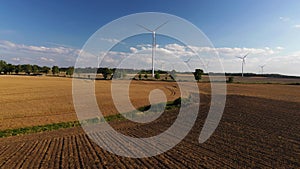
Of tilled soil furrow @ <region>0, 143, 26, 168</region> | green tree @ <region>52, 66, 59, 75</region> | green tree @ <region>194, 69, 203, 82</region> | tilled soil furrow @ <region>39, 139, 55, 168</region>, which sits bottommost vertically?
tilled soil furrow @ <region>0, 143, 26, 168</region>

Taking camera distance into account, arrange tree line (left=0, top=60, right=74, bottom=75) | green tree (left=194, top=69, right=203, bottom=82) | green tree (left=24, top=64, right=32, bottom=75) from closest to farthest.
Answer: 1. green tree (left=194, top=69, right=203, bottom=82)
2. tree line (left=0, top=60, right=74, bottom=75)
3. green tree (left=24, top=64, right=32, bottom=75)

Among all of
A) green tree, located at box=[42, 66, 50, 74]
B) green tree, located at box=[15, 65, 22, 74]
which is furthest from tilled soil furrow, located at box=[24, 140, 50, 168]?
green tree, located at box=[15, 65, 22, 74]

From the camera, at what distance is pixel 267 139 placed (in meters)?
12.4

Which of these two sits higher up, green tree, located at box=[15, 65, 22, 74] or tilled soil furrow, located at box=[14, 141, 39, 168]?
Result: green tree, located at box=[15, 65, 22, 74]

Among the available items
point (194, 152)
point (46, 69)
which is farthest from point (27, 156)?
point (46, 69)

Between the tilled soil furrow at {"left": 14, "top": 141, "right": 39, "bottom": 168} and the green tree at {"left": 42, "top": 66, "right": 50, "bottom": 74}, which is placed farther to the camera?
the green tree at {"left": 42, "top": 66, "right": 50, "bottom": 74}

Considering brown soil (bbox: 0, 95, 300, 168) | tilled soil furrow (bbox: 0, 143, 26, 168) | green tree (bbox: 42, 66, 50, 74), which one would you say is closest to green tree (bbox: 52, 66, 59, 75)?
green tree (bbox: 42, 66, 50, 74)

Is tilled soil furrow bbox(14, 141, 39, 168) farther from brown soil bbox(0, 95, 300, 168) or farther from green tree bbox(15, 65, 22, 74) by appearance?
green tree bbox(15, 65, 22, 74)

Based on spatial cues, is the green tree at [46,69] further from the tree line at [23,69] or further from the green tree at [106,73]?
the green tree at [106,73]

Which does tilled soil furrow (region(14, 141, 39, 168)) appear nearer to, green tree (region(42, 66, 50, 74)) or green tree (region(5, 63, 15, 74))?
green tree (region(5, 63, 15, 74))

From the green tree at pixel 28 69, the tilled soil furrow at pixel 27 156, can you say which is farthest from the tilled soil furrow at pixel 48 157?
the green tree at pixel 28 69

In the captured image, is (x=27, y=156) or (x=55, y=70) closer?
(x=27, y=156)

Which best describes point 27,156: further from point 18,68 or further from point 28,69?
point 18,68

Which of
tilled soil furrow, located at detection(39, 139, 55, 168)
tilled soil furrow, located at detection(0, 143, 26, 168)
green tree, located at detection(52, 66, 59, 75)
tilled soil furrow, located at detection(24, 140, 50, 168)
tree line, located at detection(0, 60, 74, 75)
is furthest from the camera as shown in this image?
green tree, located at detection(52, 66, 59, 75)
